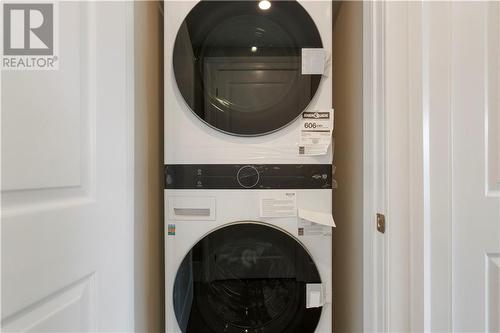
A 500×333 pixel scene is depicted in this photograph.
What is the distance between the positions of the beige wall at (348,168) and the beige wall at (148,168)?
0.76 meters

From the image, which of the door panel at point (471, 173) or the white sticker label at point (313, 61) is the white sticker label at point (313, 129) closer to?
the white sticker label at point (313, 61)

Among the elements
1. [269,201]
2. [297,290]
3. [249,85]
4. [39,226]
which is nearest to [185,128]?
[249,85]

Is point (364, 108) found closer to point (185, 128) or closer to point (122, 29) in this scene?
point (185, 128)

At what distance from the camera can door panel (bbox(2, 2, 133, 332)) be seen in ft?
→ 1.53

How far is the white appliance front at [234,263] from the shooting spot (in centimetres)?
91

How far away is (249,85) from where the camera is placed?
911 mm

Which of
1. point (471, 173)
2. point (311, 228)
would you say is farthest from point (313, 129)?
point (471, 173)

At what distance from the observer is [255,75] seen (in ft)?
2.97

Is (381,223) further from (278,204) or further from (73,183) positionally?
(73,183)

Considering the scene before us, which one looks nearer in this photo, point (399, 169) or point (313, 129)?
point (399, 169)

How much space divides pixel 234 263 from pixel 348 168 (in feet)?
1.89

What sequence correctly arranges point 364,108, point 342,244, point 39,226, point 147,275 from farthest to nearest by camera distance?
1. point 342,244
2. point 147,275
3. point 364,108
4. point 39,226

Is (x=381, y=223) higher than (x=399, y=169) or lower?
lower

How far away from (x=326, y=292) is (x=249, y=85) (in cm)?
77
